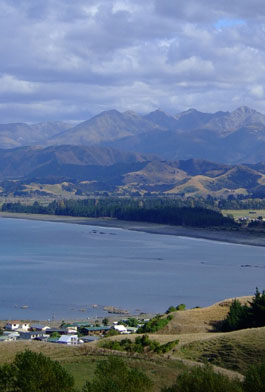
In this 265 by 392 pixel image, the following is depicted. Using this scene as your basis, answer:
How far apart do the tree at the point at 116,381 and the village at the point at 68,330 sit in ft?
60.4

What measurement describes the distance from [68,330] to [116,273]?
94.7 ft

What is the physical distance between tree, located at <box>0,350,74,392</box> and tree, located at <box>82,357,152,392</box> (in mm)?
640

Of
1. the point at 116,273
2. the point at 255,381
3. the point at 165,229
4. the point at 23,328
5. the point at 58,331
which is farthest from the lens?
the point at 165,229

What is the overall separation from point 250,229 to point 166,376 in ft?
311

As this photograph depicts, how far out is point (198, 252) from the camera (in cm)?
9194

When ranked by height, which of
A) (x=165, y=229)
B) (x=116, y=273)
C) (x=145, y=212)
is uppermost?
(x=145, y=212)

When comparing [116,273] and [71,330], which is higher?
[116,273]

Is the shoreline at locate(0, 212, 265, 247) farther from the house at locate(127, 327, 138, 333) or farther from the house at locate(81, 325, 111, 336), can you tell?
the house at locate(127, 327, 138, 333)

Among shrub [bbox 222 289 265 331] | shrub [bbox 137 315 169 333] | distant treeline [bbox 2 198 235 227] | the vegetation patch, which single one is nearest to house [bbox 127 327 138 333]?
shrub [bbox 137 315 169 333]

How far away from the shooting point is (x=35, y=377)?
1945 cm

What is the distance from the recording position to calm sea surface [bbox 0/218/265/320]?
187ft

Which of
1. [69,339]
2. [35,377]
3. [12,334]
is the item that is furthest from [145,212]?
[35,377]

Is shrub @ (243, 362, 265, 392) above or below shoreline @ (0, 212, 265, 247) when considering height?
below

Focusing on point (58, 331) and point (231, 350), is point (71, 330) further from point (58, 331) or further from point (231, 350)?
point (231, 350)
